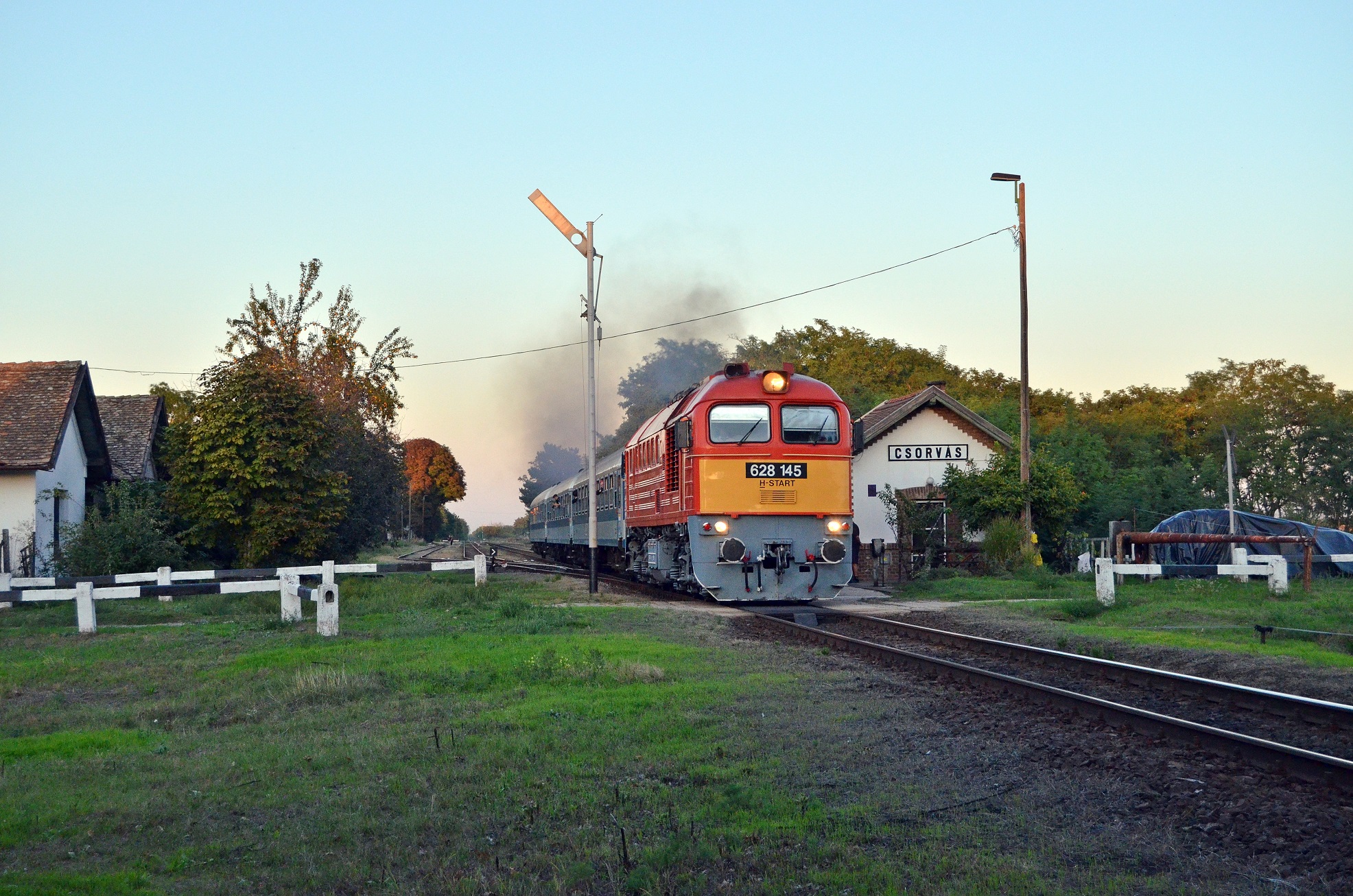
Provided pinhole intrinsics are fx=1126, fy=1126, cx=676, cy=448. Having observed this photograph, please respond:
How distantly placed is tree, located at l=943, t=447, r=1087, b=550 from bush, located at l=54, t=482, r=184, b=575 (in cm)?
1878

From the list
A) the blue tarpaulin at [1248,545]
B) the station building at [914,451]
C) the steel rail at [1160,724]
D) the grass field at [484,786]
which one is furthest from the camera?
the station building at [914,451]

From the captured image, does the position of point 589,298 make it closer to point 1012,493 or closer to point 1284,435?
point 1012,493

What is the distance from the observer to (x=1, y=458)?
25031 millimetres

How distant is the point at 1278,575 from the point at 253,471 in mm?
19851

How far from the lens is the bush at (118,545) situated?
2209cm

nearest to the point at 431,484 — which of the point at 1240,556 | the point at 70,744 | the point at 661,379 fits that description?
the point at 661,379

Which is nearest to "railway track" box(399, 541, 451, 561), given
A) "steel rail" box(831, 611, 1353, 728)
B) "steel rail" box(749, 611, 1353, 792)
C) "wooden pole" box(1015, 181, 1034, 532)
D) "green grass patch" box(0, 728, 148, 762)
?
"wooden pole" box(1015, 181, 1034, 532)

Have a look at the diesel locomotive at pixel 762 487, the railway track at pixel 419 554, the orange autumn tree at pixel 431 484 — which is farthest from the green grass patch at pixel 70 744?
the orange autumn tree at pixel 431 484

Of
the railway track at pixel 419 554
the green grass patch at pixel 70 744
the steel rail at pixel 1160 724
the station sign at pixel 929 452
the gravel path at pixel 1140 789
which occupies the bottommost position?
the railway track at pixel 419 554

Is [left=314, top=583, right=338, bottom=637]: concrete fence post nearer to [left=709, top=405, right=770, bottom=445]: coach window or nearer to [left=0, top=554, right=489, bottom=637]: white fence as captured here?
[left=0, top=554, right=489, bottom=637]: white fence

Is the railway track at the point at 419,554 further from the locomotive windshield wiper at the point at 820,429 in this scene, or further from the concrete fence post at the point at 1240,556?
the concrete fence post at the point at 1240,556

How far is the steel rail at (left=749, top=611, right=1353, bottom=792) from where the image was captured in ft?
21.0

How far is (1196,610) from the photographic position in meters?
16.8

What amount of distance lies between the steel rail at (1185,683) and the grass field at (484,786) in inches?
97.8
